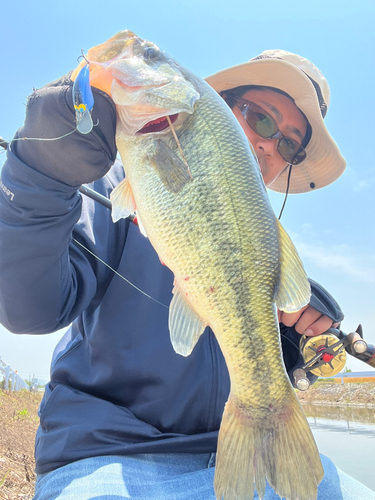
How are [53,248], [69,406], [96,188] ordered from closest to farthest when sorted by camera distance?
1. [53,248]
2. [69,406]
3. [96,188]

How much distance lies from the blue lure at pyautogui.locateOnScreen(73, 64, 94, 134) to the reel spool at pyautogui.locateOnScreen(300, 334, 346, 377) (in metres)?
2.14

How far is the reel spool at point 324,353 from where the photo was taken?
2564mm

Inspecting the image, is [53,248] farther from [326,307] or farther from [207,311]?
[326,307]

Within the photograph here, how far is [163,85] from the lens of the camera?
1.62 metres

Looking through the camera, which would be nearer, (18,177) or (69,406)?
(18,177)

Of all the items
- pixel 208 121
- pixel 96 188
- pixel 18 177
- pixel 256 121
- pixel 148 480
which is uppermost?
pixel 256 121

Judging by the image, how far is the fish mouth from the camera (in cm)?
159

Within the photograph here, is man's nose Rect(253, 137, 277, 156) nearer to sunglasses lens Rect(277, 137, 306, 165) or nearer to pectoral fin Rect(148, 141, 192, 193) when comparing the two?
sunglasses lens Rect(277, 137, 306, 165)

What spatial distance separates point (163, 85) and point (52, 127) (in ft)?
1.80

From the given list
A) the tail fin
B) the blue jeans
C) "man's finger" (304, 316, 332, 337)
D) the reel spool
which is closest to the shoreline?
the reel spool

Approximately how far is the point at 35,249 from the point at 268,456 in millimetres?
1286

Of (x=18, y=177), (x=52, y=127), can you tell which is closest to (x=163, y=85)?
(x=52, y=127)

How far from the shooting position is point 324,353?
2566mm

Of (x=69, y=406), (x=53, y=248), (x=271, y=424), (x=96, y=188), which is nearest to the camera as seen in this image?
(x=271, y=424)
